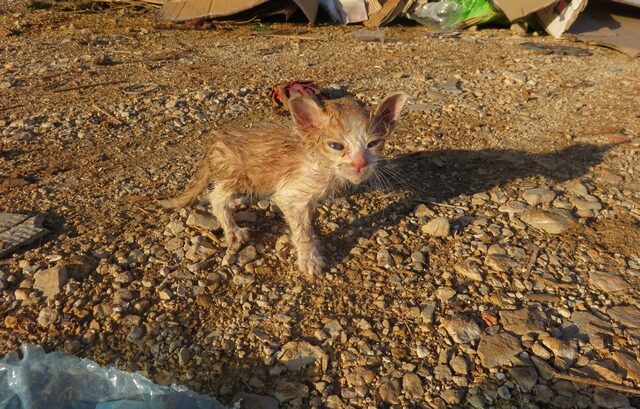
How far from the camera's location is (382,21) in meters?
9.73

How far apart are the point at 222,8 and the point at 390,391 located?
758 centimetres

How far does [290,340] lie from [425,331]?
2.78 ft

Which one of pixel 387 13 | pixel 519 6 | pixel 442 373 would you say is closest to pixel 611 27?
pixel 519 6

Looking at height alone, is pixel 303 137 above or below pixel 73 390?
above

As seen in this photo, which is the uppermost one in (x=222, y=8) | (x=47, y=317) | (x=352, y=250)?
(x=222, y=8)

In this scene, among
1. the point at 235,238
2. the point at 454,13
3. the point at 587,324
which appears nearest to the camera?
the point at 587,324

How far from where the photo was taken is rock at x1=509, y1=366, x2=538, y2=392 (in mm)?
3031

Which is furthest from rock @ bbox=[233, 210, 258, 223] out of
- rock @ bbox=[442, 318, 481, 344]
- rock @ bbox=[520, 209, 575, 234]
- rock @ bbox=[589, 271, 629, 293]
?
rock @ bbox=[589, 271, 629, 293]

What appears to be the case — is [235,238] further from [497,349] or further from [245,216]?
[497,349]

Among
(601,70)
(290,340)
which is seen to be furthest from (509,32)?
(290,340)

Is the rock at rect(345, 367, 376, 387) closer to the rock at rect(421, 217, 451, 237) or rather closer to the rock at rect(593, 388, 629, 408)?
the rock at rect(593, 388, 629, 408)

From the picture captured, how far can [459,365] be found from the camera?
318cm

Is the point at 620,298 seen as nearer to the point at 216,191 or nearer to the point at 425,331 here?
the point at 425,331

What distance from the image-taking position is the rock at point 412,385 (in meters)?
3.02
